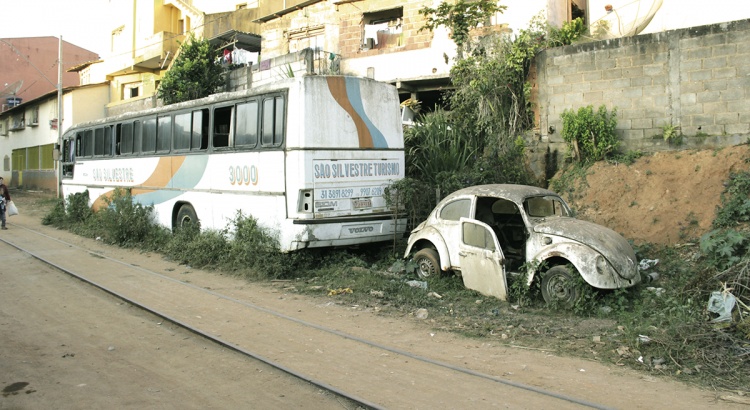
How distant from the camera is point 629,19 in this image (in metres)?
15.3

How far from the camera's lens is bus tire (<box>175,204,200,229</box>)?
12.1 meters

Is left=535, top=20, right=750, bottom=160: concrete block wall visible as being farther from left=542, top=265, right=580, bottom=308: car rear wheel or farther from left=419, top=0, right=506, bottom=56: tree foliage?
left=542, top=265, right=580, bottom=308: car rear wheel

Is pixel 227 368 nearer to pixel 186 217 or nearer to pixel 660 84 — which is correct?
pixel 186 217

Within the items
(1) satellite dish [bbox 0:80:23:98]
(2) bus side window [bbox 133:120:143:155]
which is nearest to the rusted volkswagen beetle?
(2) bus side window [bbox 133:120:143:155]

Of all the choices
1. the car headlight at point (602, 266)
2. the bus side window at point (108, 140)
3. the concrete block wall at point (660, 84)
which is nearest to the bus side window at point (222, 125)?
the bus side window at point (108, 140)

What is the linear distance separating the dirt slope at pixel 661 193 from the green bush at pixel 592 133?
0.99ft

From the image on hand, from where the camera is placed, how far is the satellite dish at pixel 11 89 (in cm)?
4463

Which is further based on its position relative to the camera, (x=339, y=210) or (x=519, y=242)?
(x=339, y=210)

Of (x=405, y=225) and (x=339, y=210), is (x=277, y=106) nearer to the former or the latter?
(x=339, y=210)

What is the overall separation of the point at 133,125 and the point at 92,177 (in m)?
3.52

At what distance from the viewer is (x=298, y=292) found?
8828mm

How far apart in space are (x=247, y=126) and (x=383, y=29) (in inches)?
427

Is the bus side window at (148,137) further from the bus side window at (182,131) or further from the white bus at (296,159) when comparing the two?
the bus side window at (182,131)

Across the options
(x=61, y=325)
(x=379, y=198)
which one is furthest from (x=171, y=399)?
(x=379, y=198)
